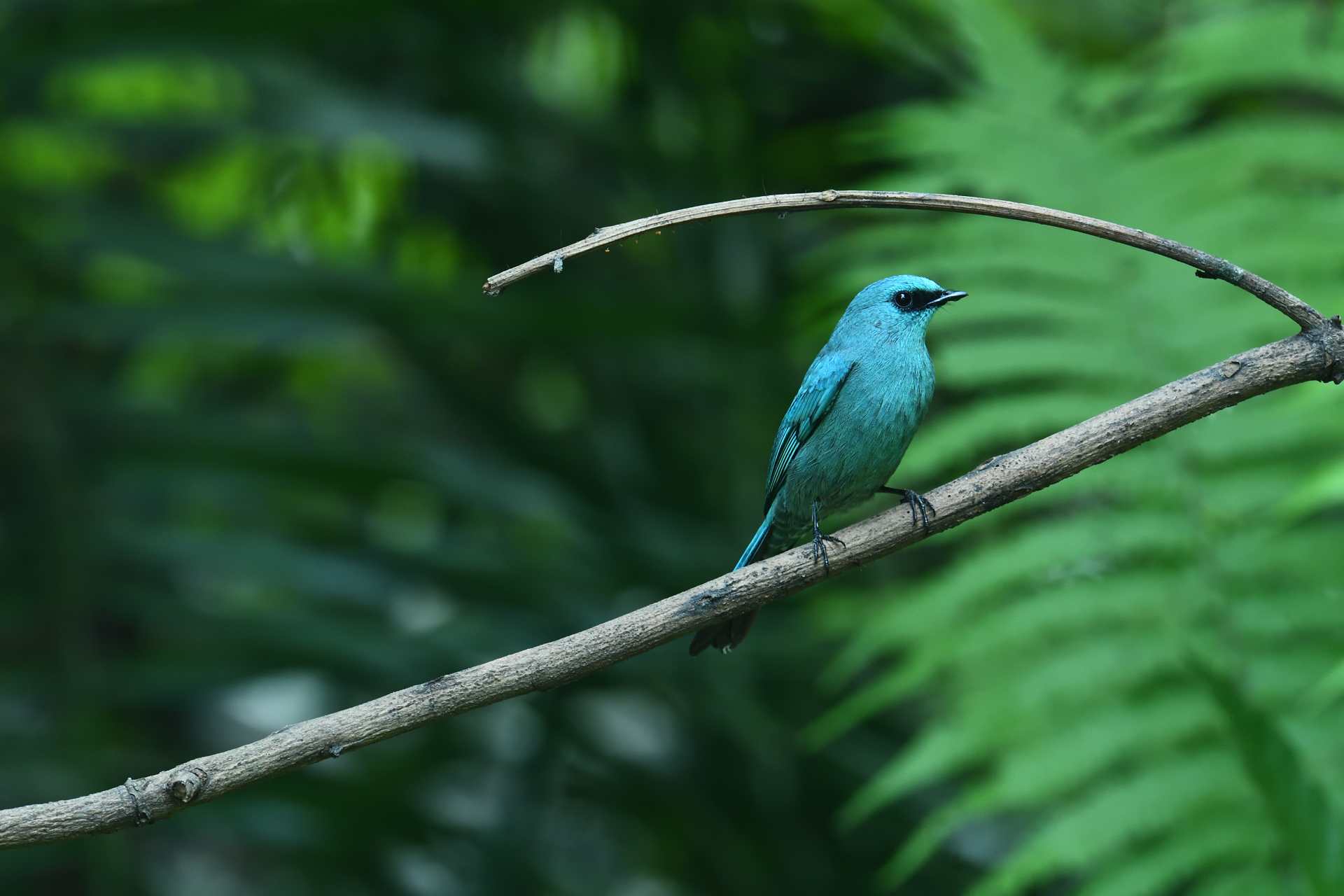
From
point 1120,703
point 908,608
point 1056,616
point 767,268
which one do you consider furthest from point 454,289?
point 1120,703

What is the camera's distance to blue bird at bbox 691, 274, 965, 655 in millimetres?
1923

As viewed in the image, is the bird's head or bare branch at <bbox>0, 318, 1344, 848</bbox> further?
the bird's head

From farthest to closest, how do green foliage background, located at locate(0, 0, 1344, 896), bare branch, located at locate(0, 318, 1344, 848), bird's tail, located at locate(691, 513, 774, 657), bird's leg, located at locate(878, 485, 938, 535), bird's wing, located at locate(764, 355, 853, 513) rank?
1. green foliage background, located at locate(0, 0, 1344, 896)
2. bird's wing, located at locate(764, 355, 853, 513)
3. bird's tail, located at locate(691, 513, 774, 657)
4. bird's leg, located at locate(878, 485, 938, 535)
5. bare branch, located at locate(0, 318, 1344, 848)

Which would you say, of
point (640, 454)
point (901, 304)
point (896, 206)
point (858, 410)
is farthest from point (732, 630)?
point (640, 454)

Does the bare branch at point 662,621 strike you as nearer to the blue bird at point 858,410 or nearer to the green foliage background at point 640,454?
the blue bird at point 858,410

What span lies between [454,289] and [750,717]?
158cm

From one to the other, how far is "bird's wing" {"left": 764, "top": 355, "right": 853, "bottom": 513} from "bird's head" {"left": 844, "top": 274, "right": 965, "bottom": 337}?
0.08 meters

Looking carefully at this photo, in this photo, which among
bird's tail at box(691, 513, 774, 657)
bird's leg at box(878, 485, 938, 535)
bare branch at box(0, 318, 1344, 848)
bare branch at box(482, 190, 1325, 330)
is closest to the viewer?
bare branch at box(482, 190, 1325, 330)

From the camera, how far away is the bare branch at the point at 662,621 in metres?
1.34

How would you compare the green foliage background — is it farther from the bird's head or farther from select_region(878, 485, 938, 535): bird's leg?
select_region(878, 485, 938, 535): bird's leg

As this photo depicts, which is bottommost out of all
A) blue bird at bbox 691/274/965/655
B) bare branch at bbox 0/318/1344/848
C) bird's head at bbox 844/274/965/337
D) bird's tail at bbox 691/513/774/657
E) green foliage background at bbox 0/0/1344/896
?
bare branch at bbox 0/318/1344/848

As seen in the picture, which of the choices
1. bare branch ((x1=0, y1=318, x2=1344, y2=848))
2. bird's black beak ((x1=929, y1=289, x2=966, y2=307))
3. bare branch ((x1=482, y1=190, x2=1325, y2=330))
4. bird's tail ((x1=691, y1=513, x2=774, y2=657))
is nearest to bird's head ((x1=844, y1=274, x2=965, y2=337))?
bird's black beak ((x1=929, y1=289, x2=966, y2=307))

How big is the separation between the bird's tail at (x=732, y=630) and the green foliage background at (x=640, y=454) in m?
1.00

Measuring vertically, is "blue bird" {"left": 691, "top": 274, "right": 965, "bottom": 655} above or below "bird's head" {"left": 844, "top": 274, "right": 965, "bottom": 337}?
below
